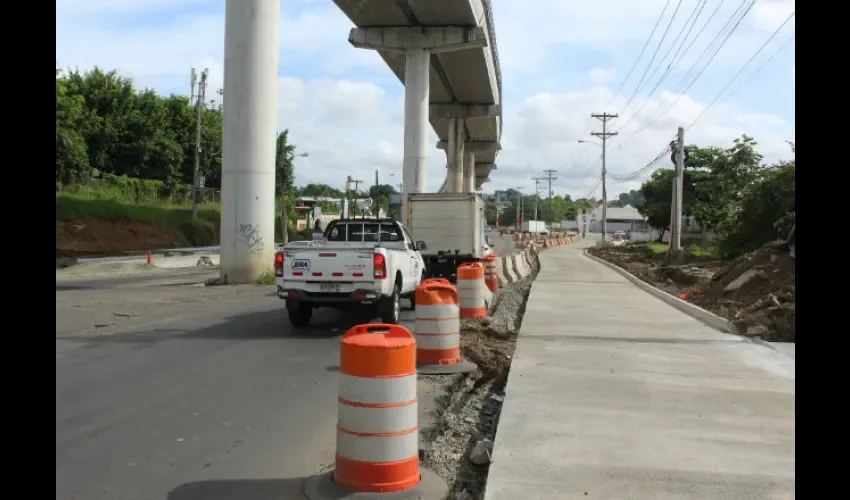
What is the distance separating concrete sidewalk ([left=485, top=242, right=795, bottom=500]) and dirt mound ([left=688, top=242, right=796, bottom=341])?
0.78m

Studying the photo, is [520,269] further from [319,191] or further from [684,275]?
[319,191]

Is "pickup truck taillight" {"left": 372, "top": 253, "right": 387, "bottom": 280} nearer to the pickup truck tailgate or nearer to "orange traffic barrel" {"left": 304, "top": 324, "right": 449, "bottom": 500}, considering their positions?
the pickup truck tailgate

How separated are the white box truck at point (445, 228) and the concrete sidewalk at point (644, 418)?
1103 cm

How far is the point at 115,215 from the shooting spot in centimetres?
4450

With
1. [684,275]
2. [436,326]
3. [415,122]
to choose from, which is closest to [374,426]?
[436,326]

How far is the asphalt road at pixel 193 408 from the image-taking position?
4840 mm

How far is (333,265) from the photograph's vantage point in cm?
1123

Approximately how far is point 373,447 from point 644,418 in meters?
3.00

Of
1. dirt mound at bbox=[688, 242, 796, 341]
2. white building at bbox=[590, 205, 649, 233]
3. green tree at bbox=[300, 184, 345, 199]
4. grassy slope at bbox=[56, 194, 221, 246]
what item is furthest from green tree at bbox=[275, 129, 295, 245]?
white building at bbox=[590, 205, 649, 233]

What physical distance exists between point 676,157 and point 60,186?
36.8 meters

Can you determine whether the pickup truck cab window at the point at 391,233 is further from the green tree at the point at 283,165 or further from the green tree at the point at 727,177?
the green tree at the point at 283,165

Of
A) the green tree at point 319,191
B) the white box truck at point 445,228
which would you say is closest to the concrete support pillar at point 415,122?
the white box truck at point 445,228
